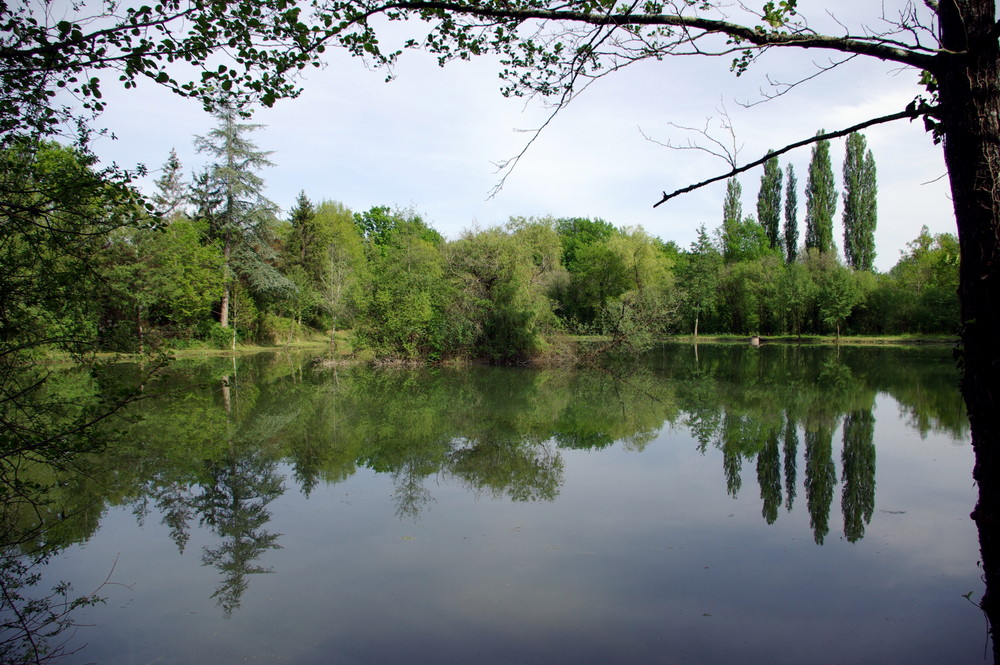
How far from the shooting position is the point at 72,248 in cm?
427

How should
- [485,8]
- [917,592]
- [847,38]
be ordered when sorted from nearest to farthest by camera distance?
[847,38] < [485,8] < [917,592]

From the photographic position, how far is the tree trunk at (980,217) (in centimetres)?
262

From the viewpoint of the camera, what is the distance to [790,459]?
937 cm

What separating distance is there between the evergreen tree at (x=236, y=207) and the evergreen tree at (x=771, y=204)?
1543 inches

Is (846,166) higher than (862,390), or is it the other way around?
(846,166)

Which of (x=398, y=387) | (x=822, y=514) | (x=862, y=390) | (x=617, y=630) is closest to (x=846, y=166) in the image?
(x=862, y=390)

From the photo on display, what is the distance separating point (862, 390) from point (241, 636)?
56.3 feet

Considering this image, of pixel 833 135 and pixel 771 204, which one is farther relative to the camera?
pixel 771 204

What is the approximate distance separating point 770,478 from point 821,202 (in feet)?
145

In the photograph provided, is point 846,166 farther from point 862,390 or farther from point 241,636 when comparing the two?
point 241,636

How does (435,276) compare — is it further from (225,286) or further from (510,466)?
(510,466)

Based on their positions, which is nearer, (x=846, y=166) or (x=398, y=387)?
(x=398, y=387)

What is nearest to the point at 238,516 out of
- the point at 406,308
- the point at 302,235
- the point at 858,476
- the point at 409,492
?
the point at 409,492

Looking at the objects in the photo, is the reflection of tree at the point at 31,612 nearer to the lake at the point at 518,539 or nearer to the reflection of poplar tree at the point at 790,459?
the lake at the point at 518,539
